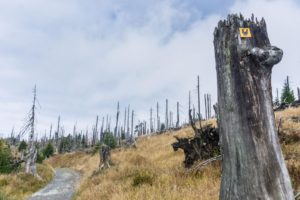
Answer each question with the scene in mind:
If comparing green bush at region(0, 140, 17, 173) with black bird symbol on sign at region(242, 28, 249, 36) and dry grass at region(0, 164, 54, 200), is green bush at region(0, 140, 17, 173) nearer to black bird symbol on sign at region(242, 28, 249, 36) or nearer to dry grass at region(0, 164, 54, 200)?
dry grass at region(0, 164, 54, 200)

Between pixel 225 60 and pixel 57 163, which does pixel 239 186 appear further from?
pixel 57 163

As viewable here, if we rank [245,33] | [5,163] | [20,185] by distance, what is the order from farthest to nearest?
[5,163]
[20,185]
[245,33]

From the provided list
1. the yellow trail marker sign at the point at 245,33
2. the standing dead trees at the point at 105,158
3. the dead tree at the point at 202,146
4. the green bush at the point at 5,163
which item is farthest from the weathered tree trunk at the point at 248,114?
the green bush at the point at 5,163

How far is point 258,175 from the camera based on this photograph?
349 cm

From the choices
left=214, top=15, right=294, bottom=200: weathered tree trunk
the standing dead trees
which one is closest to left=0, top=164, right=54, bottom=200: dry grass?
the standing dead trees

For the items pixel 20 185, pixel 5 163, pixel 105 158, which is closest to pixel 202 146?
pixel 105 158

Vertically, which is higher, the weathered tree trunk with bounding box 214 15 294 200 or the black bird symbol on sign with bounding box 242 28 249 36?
the black bird symbol on sign with bounding box 242 28 249 36

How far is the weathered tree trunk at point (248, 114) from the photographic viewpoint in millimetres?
3502

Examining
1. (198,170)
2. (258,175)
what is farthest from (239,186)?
(198,170)

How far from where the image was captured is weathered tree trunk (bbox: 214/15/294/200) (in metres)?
3.50

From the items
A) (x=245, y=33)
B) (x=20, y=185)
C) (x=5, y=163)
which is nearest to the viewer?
(x=245, y=33)

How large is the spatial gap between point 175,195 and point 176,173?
2699 mm

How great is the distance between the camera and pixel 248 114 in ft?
11.9

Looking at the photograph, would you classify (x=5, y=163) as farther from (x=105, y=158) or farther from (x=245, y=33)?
(x=245, y=33)
